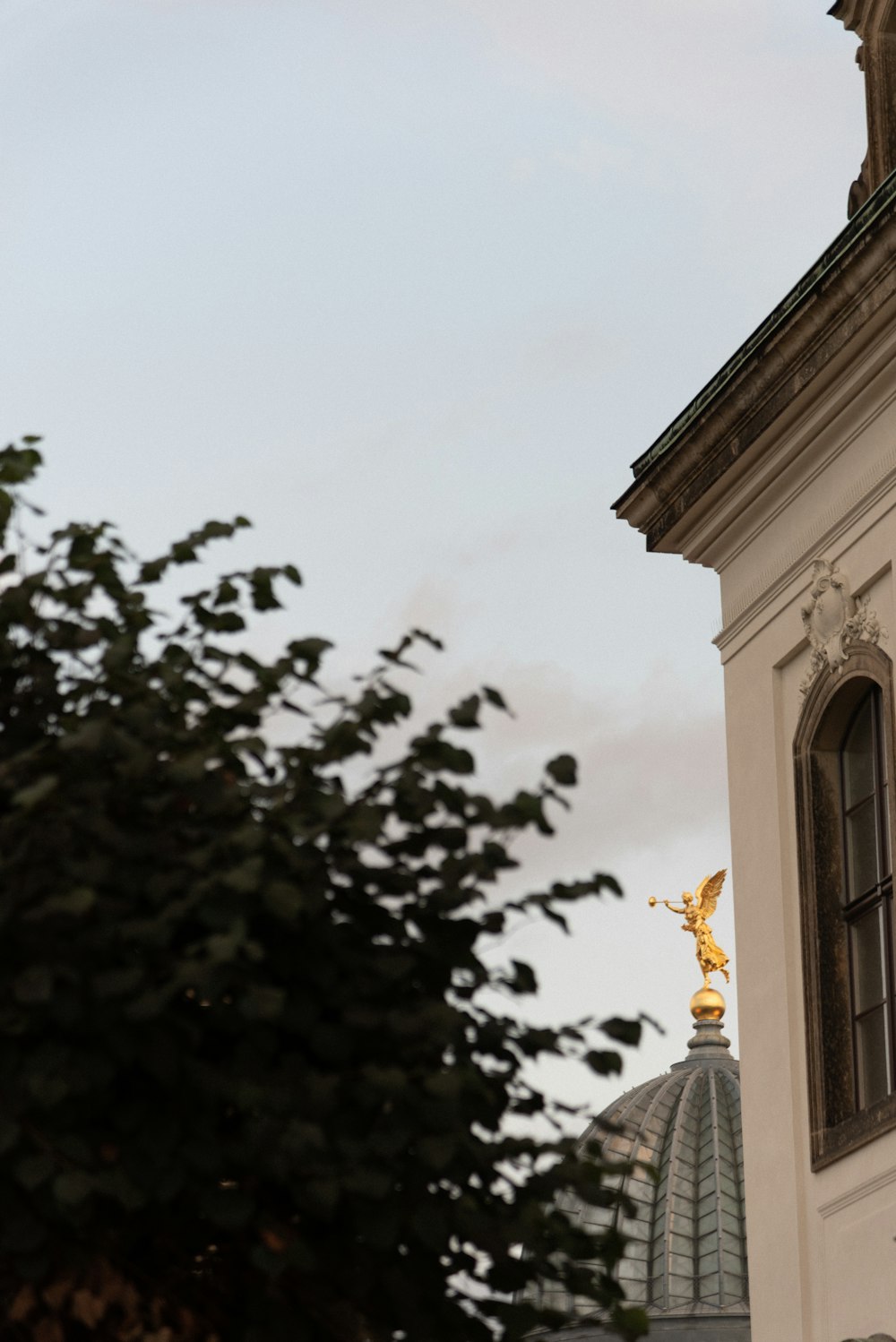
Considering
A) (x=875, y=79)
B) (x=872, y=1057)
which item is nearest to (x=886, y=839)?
(x=872, y=1057)

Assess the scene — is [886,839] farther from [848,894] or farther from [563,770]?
[563,770]

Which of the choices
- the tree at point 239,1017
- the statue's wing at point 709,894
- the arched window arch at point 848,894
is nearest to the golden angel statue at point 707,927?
the statue's wing at point 709,894

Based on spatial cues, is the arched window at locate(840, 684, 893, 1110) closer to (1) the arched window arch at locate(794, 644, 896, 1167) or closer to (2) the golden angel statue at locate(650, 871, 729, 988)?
(1) the arched window arch at locate(794, 644, 896, 1167)

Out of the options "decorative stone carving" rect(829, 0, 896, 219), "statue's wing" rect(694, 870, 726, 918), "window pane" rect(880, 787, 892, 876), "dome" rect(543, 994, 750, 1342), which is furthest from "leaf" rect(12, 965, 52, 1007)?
"dome" rect(543, 994, 750, 1342)

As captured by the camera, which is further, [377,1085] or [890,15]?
[890,15]

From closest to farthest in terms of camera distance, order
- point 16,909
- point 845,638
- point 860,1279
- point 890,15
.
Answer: point 16,909
point 860,1279
point 845,638
point 890,15

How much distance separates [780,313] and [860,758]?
108 inches

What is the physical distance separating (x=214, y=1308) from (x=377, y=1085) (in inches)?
30.3

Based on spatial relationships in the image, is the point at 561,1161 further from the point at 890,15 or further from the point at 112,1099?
→ the point at 890,15

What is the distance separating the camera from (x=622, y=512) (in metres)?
19.3

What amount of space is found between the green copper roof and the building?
0.08ft

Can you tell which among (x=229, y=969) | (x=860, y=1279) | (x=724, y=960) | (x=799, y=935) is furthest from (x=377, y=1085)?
(x=724, y=960)

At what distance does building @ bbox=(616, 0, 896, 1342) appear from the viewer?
1579cm

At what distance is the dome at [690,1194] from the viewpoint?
44.1 meters
